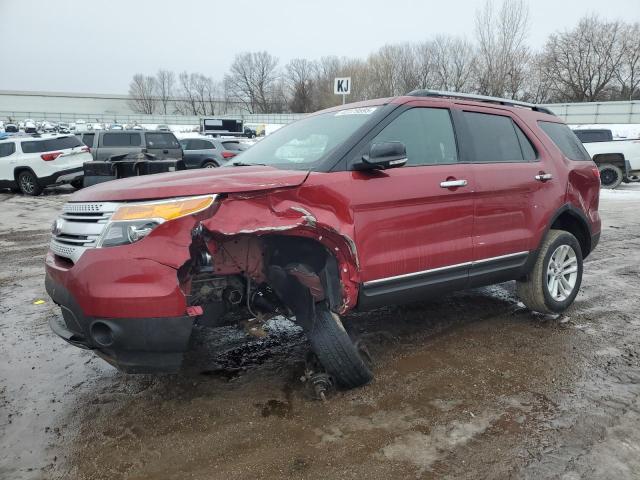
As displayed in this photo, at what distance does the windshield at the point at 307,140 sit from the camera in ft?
11.1

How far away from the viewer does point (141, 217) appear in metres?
2.62

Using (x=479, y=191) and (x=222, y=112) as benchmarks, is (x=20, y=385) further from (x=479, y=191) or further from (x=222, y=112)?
→ (x=222, y=112)

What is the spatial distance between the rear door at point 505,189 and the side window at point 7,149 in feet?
49.6

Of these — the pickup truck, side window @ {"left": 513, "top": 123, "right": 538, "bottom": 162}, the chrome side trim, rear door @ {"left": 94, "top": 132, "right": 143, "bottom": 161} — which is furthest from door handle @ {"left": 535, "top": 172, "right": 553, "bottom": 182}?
rear door @ {"left": 94, "top": 132, "right": 143, "bottom": 161}

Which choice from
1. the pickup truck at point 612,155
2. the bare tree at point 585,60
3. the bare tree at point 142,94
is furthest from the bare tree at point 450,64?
the bare tree at point 142,94

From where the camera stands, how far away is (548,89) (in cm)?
5709

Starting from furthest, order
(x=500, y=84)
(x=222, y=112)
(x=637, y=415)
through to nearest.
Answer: (x=222, y=112)
(x=500, y=84)
(x=637, y=415)

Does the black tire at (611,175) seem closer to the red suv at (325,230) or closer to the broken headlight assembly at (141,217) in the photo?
the red suv at (325,230)

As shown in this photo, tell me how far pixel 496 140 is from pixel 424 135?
847mm

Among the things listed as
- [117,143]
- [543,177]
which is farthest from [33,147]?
[543,177]

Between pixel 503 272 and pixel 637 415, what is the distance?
1415 millimetres

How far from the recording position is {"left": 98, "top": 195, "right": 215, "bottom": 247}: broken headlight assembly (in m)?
2.60

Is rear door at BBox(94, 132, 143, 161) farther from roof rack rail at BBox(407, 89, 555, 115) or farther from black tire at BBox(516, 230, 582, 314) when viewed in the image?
black tire at BBox(516, 230, 582, 314)

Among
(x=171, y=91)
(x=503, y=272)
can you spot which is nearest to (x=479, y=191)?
(x=503, y=272)
